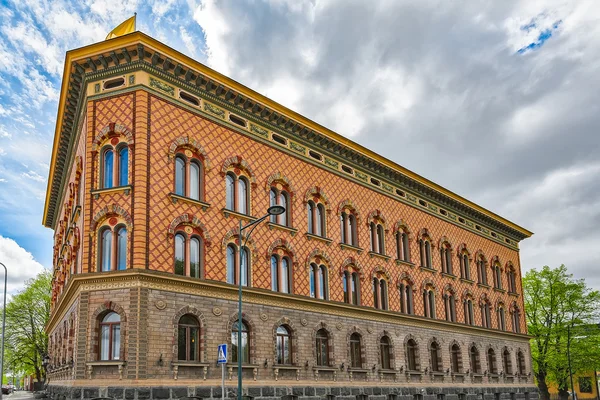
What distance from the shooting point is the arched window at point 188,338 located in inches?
1045

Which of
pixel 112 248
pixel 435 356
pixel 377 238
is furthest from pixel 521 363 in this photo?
pixel 112 248

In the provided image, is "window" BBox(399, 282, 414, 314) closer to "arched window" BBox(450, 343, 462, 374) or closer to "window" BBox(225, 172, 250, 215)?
"arched window" BBox(450, 343, 462, 374)

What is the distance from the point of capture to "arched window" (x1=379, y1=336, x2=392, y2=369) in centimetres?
3853

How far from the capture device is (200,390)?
2628 centimetres

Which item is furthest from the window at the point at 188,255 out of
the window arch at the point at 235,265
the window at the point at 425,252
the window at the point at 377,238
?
the window at the point at 425,252

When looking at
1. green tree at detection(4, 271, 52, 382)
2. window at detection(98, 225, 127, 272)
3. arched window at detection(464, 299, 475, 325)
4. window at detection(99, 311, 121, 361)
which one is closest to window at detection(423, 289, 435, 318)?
arched window at detection(464, 299, 475, 325)

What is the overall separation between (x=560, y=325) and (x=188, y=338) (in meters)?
47.9

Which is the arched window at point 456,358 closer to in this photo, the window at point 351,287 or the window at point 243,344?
the window at point 351,287

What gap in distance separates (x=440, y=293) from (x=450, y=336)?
3.22 m

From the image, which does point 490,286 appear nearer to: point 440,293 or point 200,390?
point 440,293

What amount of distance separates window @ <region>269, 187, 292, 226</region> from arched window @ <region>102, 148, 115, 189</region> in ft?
29.5

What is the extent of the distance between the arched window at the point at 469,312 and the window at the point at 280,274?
2185 cm

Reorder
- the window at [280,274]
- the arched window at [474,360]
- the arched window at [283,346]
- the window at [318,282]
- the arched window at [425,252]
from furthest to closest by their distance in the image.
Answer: the arched window at [474,360] < the arched window at [425,252] < the window at [318,282] < the window at [280,274] < the arched window at [283,346]

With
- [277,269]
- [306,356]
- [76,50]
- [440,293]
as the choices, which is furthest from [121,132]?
[440,293]
